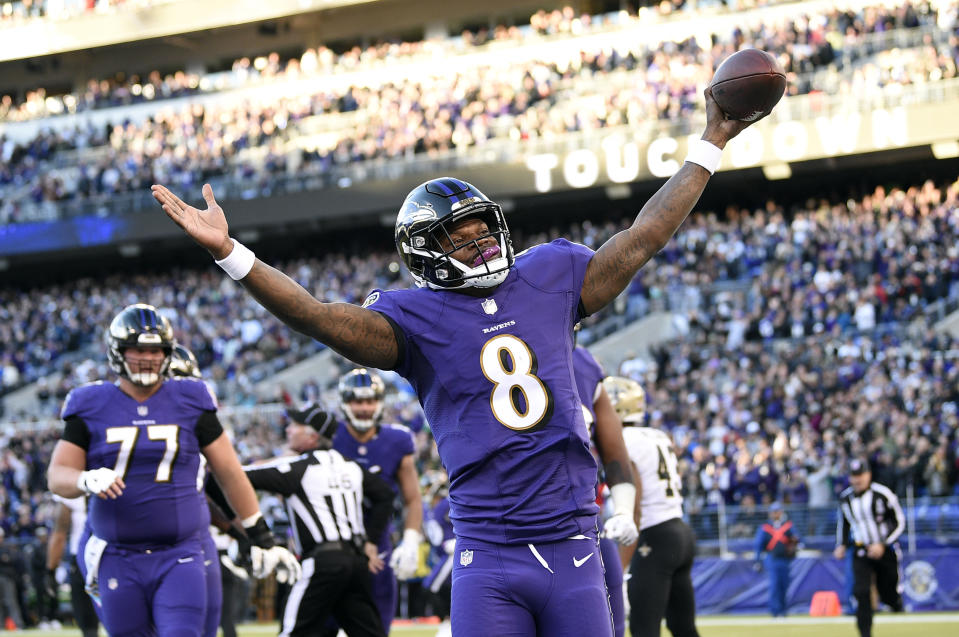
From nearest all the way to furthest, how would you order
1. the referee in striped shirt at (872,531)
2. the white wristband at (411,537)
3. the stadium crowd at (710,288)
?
the white wristband at (411,537) → the referee in striped shirt at (872,531) → the stadium crowd at (710,288)

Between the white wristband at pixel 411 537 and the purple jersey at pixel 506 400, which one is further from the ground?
the purple jersey at pixel 506 400

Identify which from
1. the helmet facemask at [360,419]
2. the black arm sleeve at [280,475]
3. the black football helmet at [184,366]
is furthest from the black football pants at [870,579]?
the black football helmet at [184,366]

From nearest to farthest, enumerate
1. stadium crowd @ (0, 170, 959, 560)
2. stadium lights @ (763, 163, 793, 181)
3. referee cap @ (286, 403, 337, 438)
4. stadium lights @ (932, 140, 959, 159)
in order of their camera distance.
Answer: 1. referee cap @ (286, 403, 337, 438)
2. stadium crowd @ (0, 170, 959, 560)
3. stadium lights @ (932, 140, 959, 159)
4. stadium lights @ (763, 163, 793, 181)

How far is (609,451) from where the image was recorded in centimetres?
652

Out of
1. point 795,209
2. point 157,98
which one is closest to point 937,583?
point 795,209

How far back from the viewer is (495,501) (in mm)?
4051

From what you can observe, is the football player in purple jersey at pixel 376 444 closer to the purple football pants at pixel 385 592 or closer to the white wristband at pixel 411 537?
the white wristband at pixel 411 537

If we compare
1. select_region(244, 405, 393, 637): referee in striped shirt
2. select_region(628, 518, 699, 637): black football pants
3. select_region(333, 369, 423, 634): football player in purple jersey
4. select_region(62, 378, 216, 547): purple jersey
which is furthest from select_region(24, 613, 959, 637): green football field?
select_region(62, 378, 216, 547): purple jersey

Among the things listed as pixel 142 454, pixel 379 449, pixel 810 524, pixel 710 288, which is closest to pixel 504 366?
pixel 142 454

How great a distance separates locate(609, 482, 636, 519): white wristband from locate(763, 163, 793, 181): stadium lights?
2131 centimetres

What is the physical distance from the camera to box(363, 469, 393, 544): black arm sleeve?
8.02 meters

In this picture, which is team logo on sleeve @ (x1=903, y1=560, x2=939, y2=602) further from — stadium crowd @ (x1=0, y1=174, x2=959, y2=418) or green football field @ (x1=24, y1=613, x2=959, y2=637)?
stadium crowd @ (x1=0, y1=174, x2=959, y2=418)

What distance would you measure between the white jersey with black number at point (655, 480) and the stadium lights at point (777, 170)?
19891 mm

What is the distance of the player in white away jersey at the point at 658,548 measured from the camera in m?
7.38
